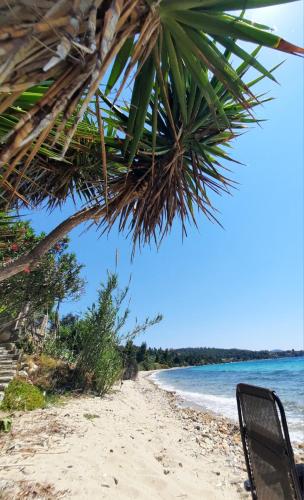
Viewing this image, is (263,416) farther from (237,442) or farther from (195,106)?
(237,442)

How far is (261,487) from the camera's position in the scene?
5.90 feet

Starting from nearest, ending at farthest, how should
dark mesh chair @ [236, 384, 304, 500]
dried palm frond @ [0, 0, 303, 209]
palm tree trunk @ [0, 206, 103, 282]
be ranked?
1. dried palm frond @ [0, 0, 303, 209]
2. dark mesh chair @ [236, 384, 304, 500]
3. palm tree trunk @ [0, 206, 103, 282]

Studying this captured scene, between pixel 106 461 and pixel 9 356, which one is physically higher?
pixel 9 356

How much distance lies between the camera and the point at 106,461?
369 centimetres

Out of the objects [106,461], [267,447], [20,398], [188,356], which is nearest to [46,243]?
Answer: [267,447]

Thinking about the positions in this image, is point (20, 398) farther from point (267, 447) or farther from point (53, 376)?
point (267, 447)

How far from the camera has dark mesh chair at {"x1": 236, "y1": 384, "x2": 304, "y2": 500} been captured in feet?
4.81

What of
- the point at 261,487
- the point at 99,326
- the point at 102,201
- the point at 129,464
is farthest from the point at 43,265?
the point at 261,487

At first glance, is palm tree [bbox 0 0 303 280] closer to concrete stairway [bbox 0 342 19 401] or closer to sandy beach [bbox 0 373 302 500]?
sandy beach [bbox 0 373 302 500]

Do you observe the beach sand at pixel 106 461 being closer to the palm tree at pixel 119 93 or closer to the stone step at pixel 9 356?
the palm tree at pixel 119 93

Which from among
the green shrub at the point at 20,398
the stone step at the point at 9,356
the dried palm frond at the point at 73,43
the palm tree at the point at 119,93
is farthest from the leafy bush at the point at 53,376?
the dried palm frond at the point at 73,43

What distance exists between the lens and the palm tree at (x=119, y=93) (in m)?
0.86

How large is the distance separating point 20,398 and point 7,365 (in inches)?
101

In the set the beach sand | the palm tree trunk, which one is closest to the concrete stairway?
the beach sand
